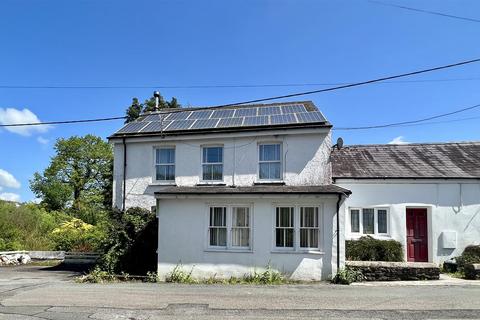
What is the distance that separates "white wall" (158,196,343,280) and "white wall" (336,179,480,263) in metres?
3.52

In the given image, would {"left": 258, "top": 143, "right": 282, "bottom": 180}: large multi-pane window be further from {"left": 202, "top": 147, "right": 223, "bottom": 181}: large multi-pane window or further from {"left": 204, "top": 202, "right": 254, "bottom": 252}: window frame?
{"left": 204, "top": 202, "right": 254, "bottom": 252}: window frame

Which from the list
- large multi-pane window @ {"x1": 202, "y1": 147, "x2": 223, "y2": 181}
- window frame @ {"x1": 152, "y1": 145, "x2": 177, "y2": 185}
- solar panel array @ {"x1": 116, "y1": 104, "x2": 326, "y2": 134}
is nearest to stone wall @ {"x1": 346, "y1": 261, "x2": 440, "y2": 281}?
solar panel array @ {"x1": 116, "y1": 104, "x2": 326, "y2": 134}

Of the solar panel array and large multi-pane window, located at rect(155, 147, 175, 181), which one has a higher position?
the solar panel array

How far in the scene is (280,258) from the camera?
46.9ft

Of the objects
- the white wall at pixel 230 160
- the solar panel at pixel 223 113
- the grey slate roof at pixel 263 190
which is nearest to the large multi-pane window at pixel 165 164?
the white wall at pixel 230 160

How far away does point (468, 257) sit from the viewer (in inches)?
617

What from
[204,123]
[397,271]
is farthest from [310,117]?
[397,271]

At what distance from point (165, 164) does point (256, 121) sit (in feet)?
14.1

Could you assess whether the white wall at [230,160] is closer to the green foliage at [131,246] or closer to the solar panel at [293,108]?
the green foliage at [131,246]

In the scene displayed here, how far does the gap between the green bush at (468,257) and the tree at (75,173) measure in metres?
40.3

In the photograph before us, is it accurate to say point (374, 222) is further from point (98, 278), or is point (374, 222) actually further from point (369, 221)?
point (98, 278)

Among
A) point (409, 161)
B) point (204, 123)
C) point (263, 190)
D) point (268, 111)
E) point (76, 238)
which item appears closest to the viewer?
point (263, 190)

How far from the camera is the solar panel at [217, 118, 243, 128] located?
1717 cm

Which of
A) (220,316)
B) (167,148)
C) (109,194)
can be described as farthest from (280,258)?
(109,194)
